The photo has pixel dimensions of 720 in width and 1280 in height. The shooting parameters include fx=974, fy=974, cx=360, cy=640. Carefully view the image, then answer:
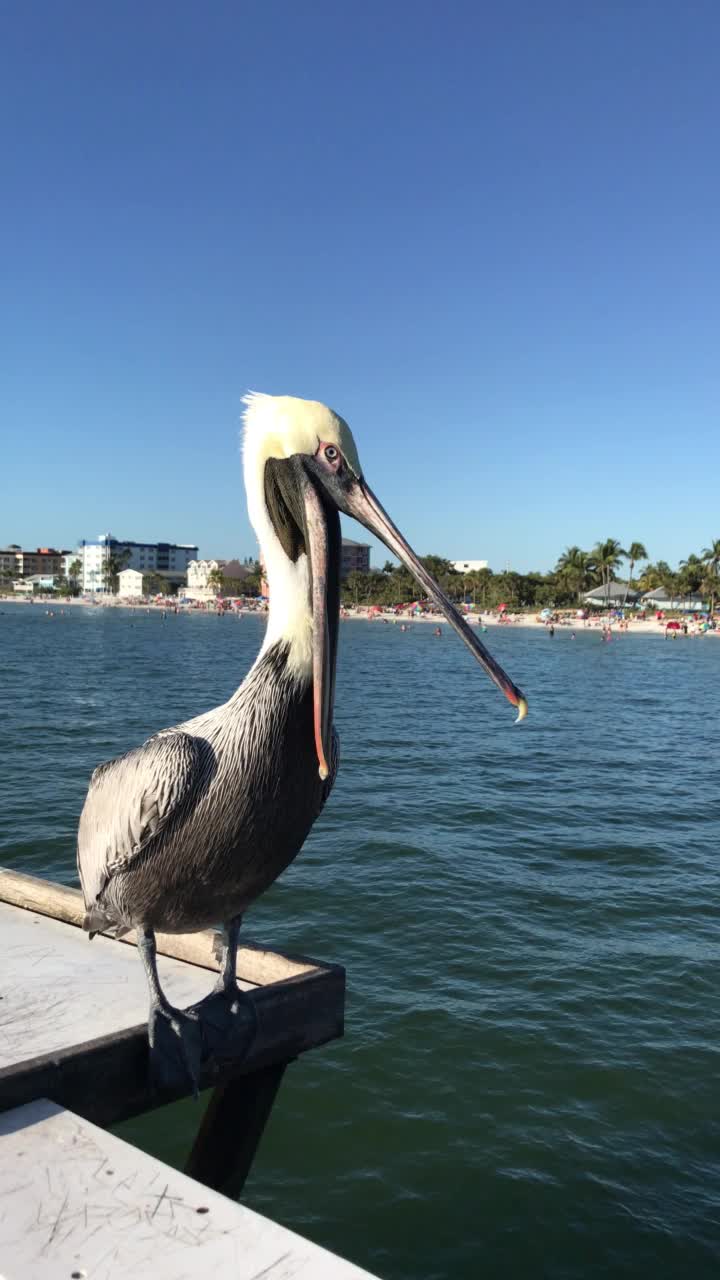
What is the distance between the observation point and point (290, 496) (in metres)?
3.33

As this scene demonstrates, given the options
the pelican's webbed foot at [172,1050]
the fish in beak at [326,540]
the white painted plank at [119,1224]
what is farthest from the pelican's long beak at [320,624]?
the white painted plank at [119,1224]

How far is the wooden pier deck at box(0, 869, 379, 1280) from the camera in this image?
2605 mm

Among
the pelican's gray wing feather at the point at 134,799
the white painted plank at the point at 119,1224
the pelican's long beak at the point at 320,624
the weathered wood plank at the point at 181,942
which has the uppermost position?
the pelican's long beak at the point at 320,624

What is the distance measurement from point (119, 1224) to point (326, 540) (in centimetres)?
210

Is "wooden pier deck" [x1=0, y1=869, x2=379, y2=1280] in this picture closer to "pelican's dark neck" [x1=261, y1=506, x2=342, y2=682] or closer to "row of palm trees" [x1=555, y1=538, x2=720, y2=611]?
"pelican's dark neck" [x1=261, y1=506, x2=342, y2=682]

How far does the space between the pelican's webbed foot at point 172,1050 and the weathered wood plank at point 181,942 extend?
540 millimetres

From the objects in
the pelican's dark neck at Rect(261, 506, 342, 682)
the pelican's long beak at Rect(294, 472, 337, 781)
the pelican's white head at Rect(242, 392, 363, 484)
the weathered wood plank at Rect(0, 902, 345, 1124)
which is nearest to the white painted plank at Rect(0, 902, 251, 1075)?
the weathered wood plank at Rect(0, 902, 345, 1124)

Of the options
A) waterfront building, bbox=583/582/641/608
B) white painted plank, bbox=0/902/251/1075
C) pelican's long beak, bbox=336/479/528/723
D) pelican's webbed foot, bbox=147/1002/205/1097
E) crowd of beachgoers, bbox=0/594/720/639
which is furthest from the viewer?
waterfront building, bbox=583/582/641/608

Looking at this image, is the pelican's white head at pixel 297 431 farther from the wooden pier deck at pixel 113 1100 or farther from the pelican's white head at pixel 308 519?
the wooden pier deck at pixel 113 1100

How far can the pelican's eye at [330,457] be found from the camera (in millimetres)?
3273

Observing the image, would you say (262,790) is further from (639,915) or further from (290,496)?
(639,915)

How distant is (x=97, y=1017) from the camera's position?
12.6 feet

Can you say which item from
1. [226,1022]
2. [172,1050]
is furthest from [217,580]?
[172,1050]

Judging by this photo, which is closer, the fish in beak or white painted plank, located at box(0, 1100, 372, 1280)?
white painted plank, located at box(0, 1100, 372, 1280)
